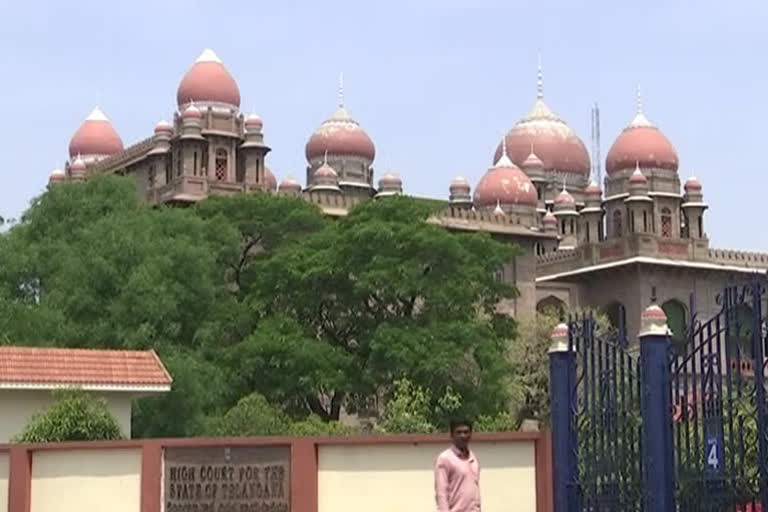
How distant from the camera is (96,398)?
645 inches

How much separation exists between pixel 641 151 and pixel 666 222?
277 cm

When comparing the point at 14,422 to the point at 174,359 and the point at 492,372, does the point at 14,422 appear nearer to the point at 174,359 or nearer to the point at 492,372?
the point at 174,359

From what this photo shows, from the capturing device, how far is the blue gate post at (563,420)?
389 inches

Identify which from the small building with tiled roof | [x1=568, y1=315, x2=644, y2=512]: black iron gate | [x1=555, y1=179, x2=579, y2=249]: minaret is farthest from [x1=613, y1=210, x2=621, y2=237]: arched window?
[x1=568, y1=315, x2=644, y2=512]: black iron gate

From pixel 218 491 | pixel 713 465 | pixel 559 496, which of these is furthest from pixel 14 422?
pixel 713 465

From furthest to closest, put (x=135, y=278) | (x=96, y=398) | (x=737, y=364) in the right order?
(x=135, y=278), (x=96, y=398), (x=737, y=364)

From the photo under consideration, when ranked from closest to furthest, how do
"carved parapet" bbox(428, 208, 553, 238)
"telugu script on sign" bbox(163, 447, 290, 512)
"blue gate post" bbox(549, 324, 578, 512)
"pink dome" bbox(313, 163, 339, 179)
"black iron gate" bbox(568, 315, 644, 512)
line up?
"black iron gate" bbox(568, 315, 644, 512) < "blue gate post" bbox(549, 324, 578, 512) < "telugu script on sign" bbox(163, 447, 290, 512) < "carved parapet" bbox(428, 208, 553, 238) < "pink dome" bbox(313, 163, 339, 179)

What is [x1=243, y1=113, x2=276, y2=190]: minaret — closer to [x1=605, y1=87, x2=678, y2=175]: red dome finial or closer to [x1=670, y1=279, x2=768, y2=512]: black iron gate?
[x1=605, y1=87, x2=678, y2=175]: red dome finial

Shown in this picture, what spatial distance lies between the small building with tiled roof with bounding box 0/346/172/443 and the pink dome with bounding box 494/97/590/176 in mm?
40803

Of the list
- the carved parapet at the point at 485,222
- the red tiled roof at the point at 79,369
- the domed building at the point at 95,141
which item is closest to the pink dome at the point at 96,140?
the domed building at the point at 95,141

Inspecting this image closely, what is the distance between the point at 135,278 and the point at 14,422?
8.91m

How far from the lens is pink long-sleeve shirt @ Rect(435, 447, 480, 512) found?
7.92m

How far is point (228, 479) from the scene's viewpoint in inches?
427

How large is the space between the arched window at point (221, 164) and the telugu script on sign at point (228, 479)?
31233mm
